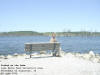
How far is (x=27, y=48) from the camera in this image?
433 inches

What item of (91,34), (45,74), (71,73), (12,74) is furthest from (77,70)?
(91,34)

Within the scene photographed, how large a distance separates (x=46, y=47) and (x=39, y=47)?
48 cm

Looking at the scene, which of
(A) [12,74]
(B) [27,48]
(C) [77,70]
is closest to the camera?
(A) [12,74]

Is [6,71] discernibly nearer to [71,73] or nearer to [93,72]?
[71,73]

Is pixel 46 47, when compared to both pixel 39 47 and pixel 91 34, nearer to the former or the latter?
pixel 39 47

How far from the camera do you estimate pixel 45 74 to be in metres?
6.65

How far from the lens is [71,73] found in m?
6.76

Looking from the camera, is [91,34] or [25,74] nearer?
[25,74]

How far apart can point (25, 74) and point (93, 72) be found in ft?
9.09

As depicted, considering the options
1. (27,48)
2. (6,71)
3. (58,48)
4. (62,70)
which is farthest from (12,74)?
(58,48)

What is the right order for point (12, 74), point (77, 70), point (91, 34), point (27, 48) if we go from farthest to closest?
1. point (91, 34)
2. point (27, 48)
3. point (77, 70)
4. point (12, 74)

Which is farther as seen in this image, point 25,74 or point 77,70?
point 77,70

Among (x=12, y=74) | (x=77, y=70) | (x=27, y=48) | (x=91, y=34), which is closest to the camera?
(x=12, y=74)

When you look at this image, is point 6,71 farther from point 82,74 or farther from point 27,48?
point 27,48
